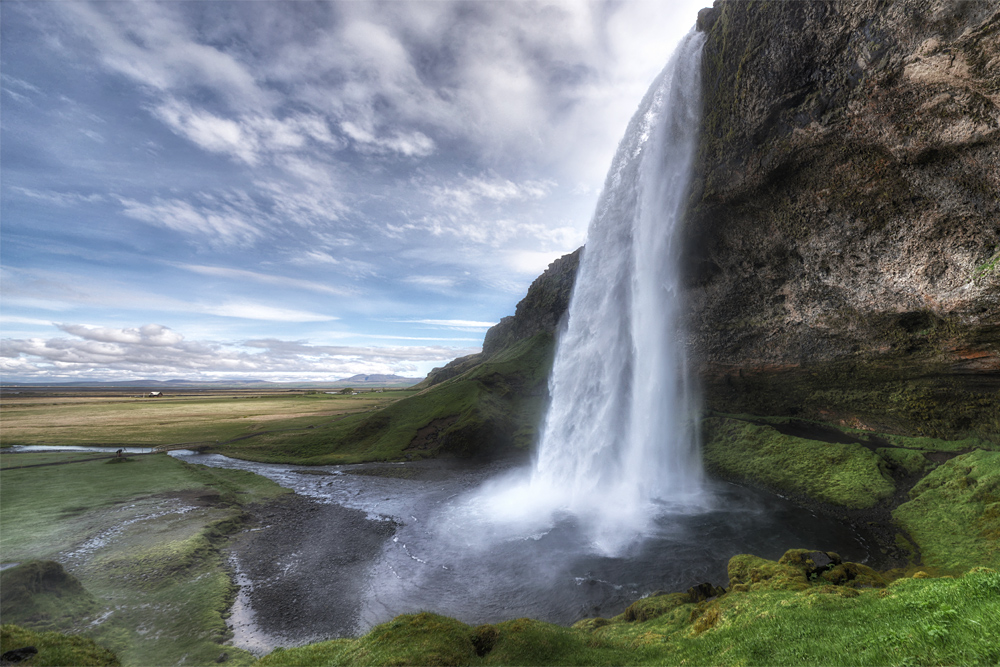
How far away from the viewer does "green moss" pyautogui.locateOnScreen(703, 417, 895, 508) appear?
1320 inches

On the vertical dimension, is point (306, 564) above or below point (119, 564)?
below

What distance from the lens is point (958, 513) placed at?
26.2 metres

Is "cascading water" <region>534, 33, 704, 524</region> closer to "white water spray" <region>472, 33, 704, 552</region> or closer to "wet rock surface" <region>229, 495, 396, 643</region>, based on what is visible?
→ "white water spray" <region>472, 33, 704, 552</region>

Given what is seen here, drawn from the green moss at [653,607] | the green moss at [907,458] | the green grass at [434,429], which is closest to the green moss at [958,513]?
the green moss at [907,458]

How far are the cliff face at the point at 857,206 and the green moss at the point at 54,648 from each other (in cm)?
4984

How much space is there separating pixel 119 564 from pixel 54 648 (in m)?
14.7

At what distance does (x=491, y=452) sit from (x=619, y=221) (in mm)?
40911

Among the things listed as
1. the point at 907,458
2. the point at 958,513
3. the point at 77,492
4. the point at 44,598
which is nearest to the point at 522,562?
the point at 44,598

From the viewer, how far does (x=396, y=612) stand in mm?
21047

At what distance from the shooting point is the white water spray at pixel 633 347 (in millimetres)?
42625

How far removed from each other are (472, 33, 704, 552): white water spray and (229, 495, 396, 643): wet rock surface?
14164mm

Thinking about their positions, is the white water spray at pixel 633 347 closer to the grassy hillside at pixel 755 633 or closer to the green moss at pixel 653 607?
the green moss at pixel 653 607

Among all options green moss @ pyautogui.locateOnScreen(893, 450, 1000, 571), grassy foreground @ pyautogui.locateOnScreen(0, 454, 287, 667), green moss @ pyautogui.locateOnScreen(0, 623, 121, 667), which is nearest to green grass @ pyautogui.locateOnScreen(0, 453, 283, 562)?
grassy foreground @ pyautogui.locateOnScreen(0, 454, 287, 667)

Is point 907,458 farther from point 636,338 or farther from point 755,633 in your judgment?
point 755,633
